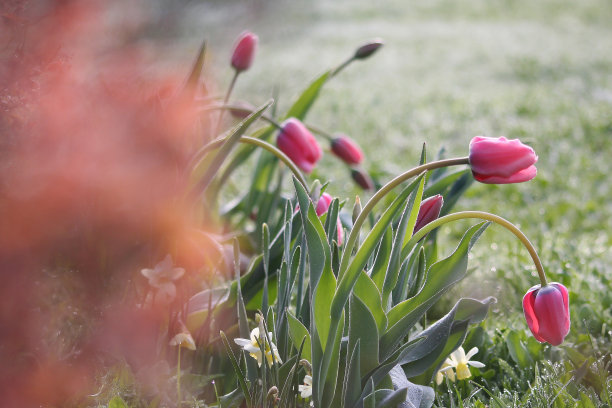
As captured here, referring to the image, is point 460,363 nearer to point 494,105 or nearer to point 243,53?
point 243,53

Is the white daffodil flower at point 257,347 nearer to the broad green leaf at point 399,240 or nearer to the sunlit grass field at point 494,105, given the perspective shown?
the broad green leaf at point 399,240

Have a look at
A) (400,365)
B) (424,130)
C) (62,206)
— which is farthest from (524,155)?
(424,130)

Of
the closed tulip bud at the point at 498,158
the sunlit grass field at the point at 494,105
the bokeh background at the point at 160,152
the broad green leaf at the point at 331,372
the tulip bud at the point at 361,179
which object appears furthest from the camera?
the tulip bud at the point at 361,179

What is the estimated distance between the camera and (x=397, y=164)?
3.94 meters

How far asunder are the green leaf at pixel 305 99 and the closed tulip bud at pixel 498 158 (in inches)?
42.1

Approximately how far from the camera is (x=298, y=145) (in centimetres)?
169

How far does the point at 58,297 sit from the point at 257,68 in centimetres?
638

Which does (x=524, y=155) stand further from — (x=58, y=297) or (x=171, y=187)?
(x=58, y=297)

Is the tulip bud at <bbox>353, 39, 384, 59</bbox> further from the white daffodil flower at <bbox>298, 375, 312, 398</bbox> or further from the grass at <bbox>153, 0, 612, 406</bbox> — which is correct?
the white daffodil flower at <bbox>298, 375, 312, 398</bbox>

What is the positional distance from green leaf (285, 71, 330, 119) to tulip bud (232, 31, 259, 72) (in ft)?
0.76

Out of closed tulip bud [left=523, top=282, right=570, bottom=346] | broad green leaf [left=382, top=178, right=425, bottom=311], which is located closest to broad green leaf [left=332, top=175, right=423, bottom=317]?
broad green leaf [left=382, top=178, right=425, bottom=311]

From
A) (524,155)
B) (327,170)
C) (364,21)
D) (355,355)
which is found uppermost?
(524,155)

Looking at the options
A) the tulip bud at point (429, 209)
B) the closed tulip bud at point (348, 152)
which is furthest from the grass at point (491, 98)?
the closed tulip bud at point (348, 152)

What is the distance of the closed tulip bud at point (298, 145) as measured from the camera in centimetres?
169
